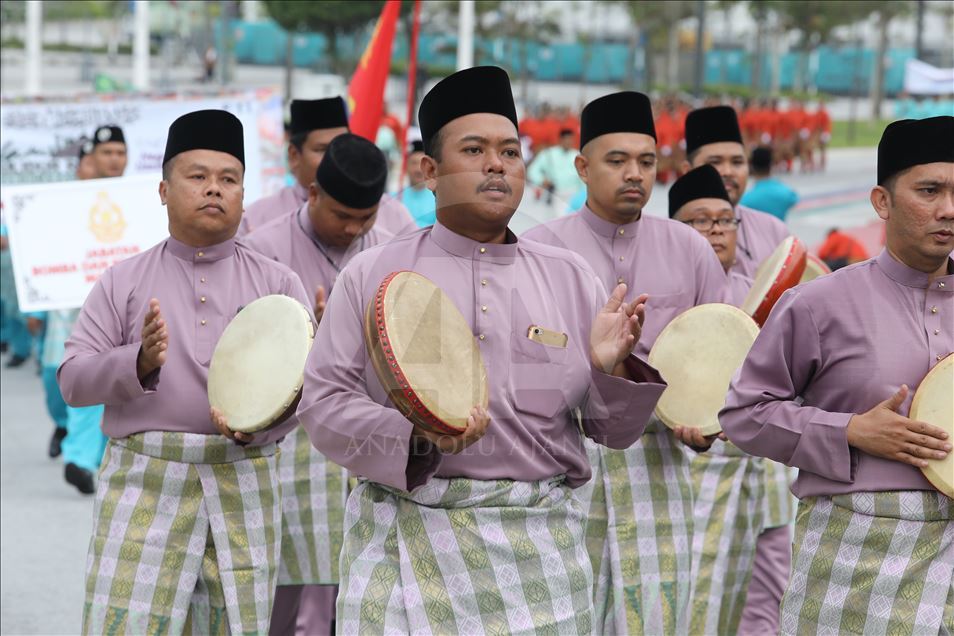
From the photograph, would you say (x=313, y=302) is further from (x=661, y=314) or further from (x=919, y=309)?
(x=919, y=309)

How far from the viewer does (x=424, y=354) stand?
11.9ft

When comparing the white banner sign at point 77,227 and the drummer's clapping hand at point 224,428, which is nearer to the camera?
the drummer's clapping hand at point 224,428

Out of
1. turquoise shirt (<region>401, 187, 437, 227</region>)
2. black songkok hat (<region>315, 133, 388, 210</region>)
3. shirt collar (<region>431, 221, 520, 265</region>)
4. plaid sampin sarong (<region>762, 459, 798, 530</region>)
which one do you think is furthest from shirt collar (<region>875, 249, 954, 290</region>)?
turquoise shirt (<region>401, 187, 437, 227</region>)

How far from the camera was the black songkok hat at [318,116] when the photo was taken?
7504mm

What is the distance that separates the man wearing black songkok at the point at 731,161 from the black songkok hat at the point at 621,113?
1344 mm

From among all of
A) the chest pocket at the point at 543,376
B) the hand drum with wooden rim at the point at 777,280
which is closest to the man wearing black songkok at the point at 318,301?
the hand drum with wooden rim at the point at 777,280

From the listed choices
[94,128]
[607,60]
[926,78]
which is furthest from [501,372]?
[607,60]

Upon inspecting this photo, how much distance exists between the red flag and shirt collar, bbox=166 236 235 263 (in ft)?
13.1

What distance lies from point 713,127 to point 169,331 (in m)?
3.23

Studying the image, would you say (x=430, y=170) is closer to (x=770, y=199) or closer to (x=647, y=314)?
(x=647, y=314)

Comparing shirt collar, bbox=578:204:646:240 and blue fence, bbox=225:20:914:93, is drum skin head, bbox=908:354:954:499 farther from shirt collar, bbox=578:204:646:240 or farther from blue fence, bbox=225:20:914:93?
blue fence, bbox=225:20:914:93

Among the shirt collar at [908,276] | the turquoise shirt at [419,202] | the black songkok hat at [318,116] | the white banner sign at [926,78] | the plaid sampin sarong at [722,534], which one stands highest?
the white banner sign at [926,78]

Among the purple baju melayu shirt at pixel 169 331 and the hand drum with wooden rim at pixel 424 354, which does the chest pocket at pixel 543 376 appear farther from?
the purple baju melayu shirt at pixel 169 331

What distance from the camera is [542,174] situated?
1853 centimetres
